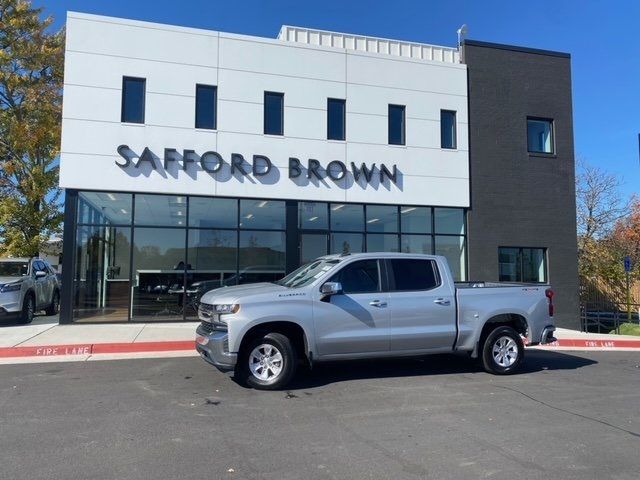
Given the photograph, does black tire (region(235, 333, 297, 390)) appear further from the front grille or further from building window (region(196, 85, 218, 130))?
building window (region(196, 85, 218, 130))

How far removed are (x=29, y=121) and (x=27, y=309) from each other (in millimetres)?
13784

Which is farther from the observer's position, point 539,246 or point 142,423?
point 539,246

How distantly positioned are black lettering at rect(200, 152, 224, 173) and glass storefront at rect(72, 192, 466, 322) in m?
0.82

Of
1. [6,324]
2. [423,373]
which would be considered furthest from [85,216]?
[423,373]

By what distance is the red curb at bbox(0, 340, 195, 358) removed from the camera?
33.1ft

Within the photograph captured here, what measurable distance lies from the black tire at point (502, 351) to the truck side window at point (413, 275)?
53.4 inches

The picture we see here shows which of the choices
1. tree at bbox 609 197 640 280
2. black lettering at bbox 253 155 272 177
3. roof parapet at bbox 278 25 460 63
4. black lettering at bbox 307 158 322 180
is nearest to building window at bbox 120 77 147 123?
black lettering at bbox 253 155 272 177

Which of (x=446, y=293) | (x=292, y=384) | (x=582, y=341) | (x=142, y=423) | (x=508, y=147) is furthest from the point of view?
(x=508, y=147)

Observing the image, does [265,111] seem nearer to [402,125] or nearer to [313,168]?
[313,168]

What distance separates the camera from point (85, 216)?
14.5 metres

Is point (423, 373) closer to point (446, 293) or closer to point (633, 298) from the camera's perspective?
point (446, 293)

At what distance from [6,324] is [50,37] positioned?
16.9 m

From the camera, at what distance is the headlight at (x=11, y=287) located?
44.0ft

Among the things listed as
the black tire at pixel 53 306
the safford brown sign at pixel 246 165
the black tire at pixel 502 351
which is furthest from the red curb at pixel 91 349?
the black tire at pixel 53 306
